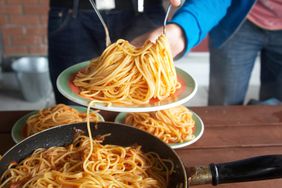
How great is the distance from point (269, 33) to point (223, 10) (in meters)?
0.29

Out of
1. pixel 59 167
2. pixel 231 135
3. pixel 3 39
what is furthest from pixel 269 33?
pixel 3 39

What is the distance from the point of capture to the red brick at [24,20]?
9.00 feet

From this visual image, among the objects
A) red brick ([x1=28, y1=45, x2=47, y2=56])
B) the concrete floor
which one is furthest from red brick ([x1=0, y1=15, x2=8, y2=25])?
the concrete floor

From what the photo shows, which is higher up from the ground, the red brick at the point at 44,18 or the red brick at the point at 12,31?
the red brick at the point at 44,18

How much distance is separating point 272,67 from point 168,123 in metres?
0.83

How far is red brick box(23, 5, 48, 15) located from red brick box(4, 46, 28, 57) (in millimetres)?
284

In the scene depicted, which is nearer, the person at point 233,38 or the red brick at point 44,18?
the person at point 233,38

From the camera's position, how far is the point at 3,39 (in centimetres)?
279

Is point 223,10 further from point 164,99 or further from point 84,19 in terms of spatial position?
point 164,99

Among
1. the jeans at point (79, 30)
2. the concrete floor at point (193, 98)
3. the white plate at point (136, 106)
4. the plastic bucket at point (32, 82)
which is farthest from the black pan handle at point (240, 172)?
the plastic bucket at point (32, 82)

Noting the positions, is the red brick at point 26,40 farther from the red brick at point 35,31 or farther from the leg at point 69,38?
the leg at point 69,38

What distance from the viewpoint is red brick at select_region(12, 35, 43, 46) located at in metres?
2.80

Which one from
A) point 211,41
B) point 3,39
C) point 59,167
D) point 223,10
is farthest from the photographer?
point 3,39

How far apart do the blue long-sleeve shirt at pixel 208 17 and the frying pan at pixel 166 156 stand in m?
0.52
